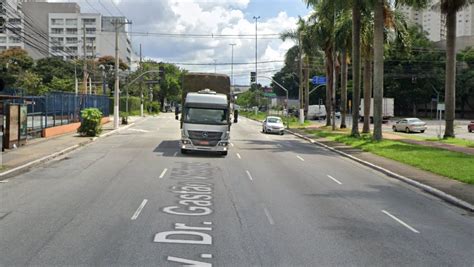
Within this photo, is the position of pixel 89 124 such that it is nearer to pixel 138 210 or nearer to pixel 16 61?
pixel 138 210

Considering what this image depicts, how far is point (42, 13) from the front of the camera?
161 meters

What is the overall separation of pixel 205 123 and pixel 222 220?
14.7 meters

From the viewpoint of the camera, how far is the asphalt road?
8180mm

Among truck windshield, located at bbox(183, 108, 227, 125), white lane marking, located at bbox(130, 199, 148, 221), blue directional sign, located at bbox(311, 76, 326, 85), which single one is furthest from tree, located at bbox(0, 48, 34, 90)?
white lane marking, located at bbox(130, 199, 148, 221)

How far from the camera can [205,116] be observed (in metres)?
25.6

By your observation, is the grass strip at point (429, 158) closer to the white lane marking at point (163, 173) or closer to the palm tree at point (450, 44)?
the palm tree at point (450, 44)

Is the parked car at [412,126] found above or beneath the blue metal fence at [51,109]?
beneath

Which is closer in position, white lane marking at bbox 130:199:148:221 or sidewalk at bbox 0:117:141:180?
white lane marking at bbox 130:199:148:221

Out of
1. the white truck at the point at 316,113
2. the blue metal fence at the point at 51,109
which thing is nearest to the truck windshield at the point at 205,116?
the blue metal fence at the point at 51,109

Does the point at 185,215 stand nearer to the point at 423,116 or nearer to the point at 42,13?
the point at 423,116

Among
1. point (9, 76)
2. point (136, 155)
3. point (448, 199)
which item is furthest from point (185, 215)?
point (9, 76)

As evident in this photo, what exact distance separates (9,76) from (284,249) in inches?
3429

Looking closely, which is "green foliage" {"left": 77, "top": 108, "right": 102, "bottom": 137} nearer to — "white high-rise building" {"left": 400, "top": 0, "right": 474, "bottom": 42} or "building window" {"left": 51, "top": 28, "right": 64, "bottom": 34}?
"white high-rise building" {"left": 400, "top": 0, "right": 474, "bottom": 42}

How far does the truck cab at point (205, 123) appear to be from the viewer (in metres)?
25.1
